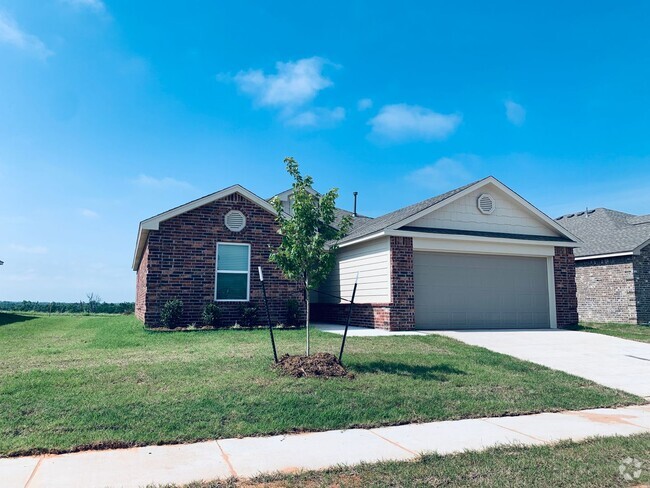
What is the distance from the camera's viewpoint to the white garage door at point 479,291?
14.7m

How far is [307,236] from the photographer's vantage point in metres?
8.27

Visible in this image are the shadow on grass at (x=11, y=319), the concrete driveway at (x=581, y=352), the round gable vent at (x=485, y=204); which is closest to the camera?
the concrete driveway at (x=581, y=352)

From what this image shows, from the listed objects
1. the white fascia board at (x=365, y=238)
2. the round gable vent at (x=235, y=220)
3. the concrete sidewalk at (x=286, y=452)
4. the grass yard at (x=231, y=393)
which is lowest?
the concrete sidewalk at (x=286, y=452)

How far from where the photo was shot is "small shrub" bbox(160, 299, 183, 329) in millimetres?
13305

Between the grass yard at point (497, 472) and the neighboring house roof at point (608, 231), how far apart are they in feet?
50.0

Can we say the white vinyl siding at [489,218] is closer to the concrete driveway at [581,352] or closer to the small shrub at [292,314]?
the concrete driveway at [581,352]

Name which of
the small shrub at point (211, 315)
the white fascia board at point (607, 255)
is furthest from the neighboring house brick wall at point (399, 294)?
the white fascia board at point (607, 255)

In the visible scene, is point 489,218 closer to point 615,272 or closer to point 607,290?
point 615,272

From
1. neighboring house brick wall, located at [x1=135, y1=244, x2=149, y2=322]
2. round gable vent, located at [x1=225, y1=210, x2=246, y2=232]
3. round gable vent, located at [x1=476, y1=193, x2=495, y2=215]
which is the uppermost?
round gable vent, located at [x1=476, y1=193, x2=495, y2=215]

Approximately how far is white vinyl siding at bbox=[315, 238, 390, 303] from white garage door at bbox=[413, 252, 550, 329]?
1.04 m

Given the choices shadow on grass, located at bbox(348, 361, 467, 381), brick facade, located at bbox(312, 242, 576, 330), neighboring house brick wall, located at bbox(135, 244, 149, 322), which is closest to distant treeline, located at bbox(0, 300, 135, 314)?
neighboring house brick wall, located at bbox(135, 244, 149, 322)

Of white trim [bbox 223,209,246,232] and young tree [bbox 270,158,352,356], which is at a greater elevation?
white trim [bbox 223,209,246,232]

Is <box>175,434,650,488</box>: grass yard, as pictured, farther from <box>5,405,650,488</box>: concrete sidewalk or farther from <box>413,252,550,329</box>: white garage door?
<box>413,252,550,329</box>: white garage door

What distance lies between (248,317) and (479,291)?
7.41 m
